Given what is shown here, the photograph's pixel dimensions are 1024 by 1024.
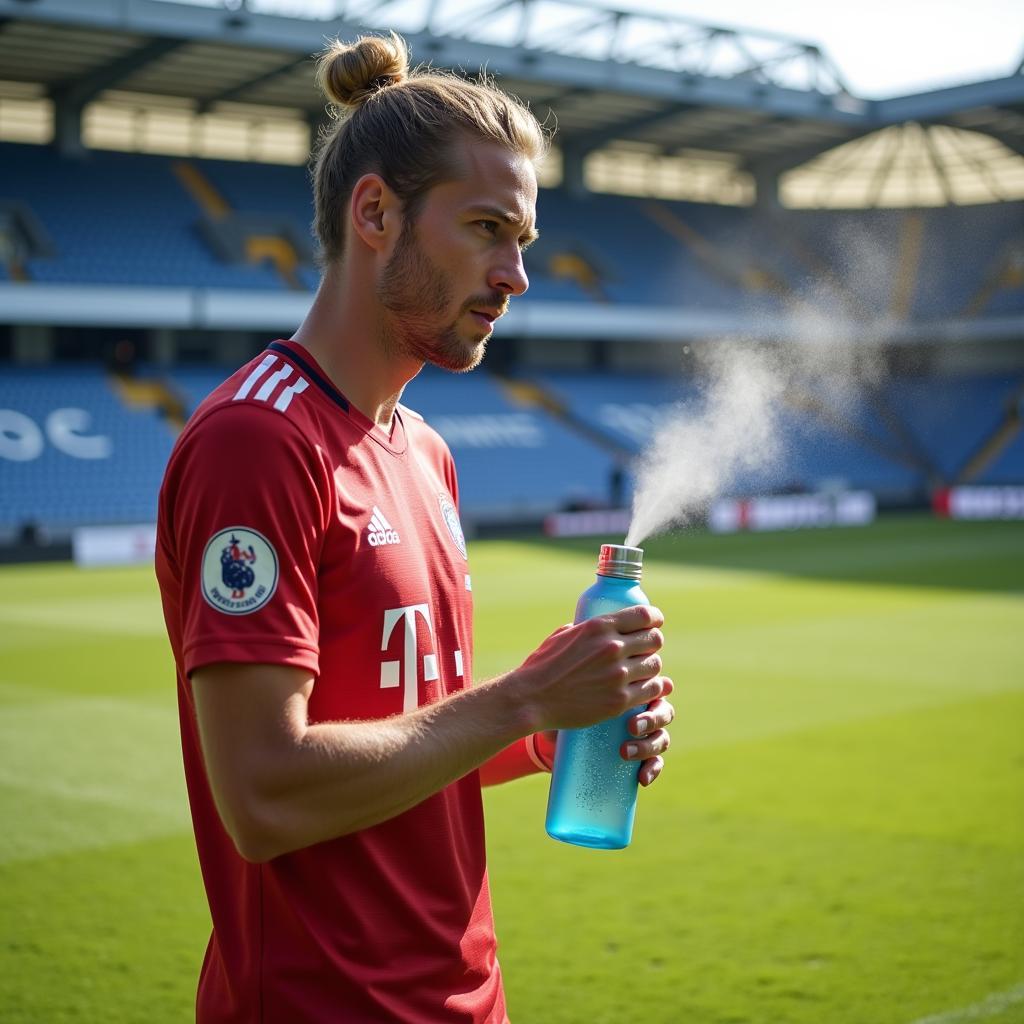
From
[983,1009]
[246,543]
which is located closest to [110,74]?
[983,1009]

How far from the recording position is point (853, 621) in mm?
14344

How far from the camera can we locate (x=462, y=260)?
2049mm

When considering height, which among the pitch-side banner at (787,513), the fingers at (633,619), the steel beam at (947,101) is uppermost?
the steel beam at (947,101)

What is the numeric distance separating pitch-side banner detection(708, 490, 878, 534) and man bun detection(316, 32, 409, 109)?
26661mm

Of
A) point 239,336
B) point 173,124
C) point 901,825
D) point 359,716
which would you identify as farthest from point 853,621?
point 173,124

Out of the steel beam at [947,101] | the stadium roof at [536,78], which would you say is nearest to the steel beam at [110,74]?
the stadium roof at [536,78]

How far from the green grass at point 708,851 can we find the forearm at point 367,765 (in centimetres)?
300

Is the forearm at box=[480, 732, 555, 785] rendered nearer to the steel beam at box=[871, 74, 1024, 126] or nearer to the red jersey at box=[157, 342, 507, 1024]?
the red jersey at box=[157, 342, 507, 1024]

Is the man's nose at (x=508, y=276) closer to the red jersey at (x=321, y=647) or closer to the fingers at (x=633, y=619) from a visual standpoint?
the red jersey at (x=321, y=647)

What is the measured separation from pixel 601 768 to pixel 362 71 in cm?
125

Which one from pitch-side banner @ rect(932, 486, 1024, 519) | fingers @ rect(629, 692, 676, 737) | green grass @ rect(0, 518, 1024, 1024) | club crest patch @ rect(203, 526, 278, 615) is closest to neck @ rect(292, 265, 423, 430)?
club crest patch @ rect(203, 526, 278, 615)

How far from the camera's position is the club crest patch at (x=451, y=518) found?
7.63 feet

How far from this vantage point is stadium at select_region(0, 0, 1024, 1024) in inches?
205

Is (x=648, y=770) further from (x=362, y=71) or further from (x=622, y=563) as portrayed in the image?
(x=362, y=71)
